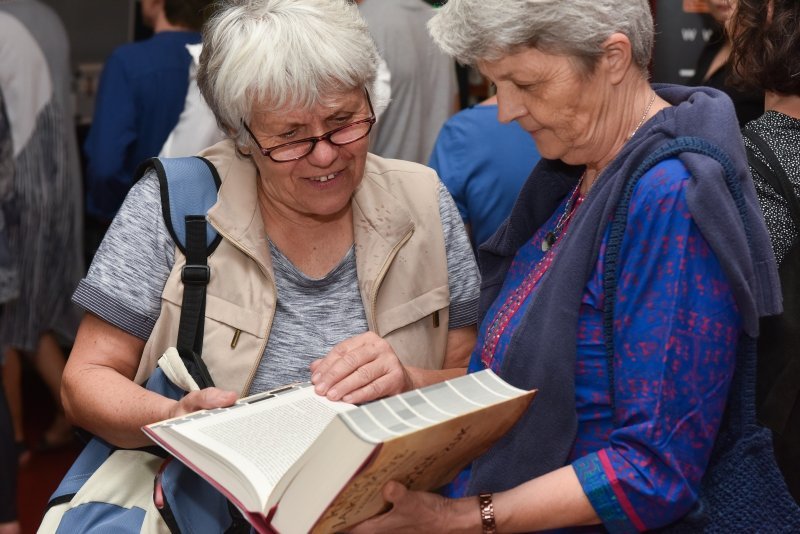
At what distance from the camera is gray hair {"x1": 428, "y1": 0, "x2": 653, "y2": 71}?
5.02 ft

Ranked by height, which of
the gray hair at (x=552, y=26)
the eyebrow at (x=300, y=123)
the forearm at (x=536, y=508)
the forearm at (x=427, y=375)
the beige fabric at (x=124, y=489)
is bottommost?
the beige fabric at (x=124, y=489)

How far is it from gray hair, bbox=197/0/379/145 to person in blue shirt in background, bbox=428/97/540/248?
906 millimetres

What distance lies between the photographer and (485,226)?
9.69ft

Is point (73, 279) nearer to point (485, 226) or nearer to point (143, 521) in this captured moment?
point (485, 226)

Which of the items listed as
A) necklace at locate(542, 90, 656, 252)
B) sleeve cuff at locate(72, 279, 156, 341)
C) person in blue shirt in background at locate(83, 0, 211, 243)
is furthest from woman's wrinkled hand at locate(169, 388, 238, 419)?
person in blue shirt in background at locate(83, 0, 211, 243)

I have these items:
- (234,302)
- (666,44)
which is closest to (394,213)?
(234,302)

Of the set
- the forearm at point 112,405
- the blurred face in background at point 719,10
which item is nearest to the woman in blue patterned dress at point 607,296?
the forearm at point 112,405

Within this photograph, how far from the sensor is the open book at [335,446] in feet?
4.37

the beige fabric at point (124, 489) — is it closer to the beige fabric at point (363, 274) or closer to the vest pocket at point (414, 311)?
the beige fabric at point (363, 274)

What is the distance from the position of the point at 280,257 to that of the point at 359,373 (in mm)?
406

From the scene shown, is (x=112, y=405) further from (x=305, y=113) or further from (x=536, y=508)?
(x=536, y=508)

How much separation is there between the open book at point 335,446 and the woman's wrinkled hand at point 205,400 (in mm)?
23

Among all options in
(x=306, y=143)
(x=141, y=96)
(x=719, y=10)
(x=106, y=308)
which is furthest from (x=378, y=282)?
(x=141, y=96)

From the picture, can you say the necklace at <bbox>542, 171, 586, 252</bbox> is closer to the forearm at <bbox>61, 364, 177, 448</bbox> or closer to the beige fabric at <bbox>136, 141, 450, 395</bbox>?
the beige fabric at <bbox>136, 141, 450, 395</bbox>
